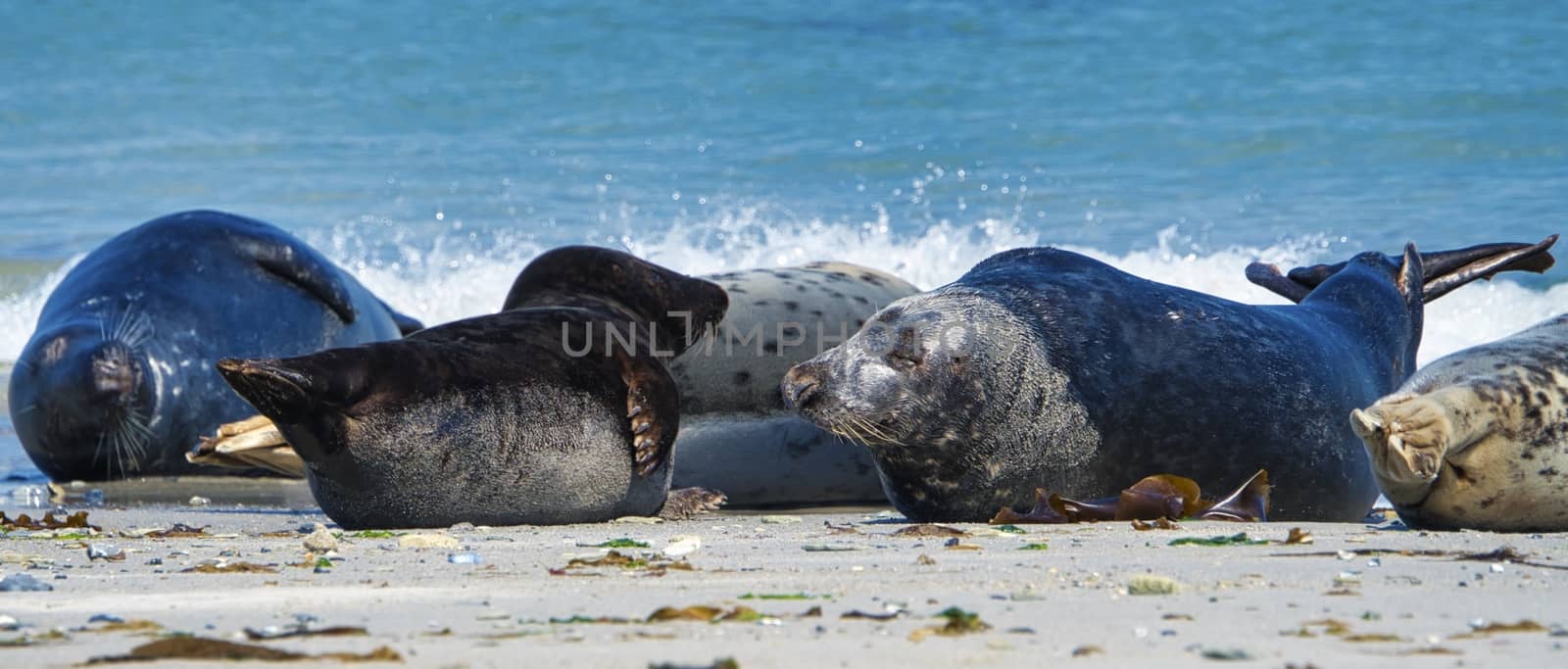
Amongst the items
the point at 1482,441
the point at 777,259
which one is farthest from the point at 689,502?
the point at 777,259

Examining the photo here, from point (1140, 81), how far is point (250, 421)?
1551 cm

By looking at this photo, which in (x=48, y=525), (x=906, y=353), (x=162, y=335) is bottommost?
(x=48, y=525)

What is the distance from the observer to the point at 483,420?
15.6ft

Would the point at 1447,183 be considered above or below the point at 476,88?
below

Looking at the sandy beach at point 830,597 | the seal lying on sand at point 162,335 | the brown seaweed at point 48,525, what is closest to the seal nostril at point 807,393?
the sandy beach at point 830,597

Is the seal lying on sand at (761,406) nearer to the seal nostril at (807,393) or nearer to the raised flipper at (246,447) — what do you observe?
the raised flipper at (246,447)

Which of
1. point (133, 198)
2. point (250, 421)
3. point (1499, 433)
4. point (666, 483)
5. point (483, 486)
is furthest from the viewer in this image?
point (133, 198)

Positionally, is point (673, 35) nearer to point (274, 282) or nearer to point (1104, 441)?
point (274, 282)

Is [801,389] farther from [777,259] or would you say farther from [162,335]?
[777,259]

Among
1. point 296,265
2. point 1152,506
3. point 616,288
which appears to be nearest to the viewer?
point 1152,506

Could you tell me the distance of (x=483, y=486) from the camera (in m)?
4.83

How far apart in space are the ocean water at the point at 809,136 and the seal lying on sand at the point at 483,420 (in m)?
5.90

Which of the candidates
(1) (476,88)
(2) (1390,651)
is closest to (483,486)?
(2) (1390,651)

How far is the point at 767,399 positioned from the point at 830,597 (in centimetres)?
347
